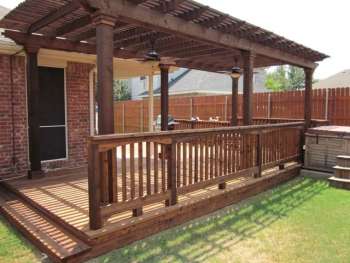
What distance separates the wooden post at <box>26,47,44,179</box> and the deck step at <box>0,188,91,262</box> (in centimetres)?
102

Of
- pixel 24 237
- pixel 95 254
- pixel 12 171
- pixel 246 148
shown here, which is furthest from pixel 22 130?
pixel 246 148

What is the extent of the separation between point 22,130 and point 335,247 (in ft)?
19.5

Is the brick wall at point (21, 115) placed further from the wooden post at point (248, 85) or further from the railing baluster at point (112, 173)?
the wooden post at point (248, 85)

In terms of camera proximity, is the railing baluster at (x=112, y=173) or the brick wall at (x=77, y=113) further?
the brick wall at (x=77, y=113)

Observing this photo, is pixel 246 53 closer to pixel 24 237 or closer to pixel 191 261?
pixel 191 261

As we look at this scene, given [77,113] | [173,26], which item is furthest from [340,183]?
[77,113]

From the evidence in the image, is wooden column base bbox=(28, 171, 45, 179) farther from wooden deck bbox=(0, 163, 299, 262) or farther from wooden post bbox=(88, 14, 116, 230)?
wooden post bbox=(88, 14, 116, 230)

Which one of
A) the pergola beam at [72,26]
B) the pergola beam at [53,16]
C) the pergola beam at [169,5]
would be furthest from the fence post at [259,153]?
the pergola beam at [53,16]

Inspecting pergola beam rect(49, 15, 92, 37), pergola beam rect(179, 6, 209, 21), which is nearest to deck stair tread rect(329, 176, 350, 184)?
pergola beam rect(179, 6, 209, 21)

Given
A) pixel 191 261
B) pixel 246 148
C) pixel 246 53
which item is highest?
pixel 246 53

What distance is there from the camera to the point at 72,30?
17.5 feet

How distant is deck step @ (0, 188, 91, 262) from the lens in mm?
3318

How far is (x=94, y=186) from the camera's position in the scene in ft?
11.3

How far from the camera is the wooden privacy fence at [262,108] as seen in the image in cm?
1016
